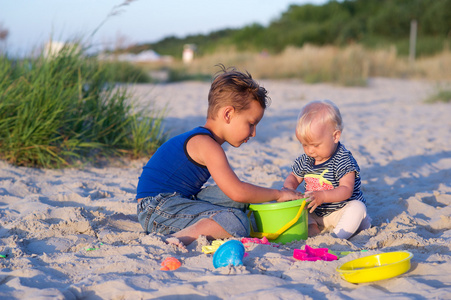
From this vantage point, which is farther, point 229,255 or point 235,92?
point 235,92

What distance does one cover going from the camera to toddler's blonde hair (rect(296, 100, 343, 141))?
8.20 ft

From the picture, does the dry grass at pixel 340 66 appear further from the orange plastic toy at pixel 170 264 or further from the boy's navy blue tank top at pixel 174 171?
the orange plastic toy at pixel 170 264

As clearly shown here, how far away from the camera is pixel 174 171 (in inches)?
96.0

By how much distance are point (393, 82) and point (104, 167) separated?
9550 mm

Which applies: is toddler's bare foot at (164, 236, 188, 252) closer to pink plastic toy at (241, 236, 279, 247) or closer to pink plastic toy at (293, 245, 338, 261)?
pink plastic toy at (241, 236, 279, 247)

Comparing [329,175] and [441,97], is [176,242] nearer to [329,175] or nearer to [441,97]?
[329,175]

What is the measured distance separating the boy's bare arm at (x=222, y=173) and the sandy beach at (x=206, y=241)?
276 mm

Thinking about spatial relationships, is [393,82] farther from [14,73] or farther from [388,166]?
[14,73]

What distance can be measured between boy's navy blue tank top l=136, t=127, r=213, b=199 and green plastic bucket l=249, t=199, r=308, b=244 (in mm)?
358

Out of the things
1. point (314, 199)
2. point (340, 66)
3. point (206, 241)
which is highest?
point (340, 66)

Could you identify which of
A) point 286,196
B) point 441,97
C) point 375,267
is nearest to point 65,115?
point 286,196

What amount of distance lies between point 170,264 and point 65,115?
228cm

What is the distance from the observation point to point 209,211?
236 cm

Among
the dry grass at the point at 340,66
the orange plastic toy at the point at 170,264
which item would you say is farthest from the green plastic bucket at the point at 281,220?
the dry grass at the point at 340,66
